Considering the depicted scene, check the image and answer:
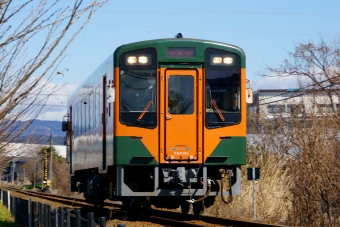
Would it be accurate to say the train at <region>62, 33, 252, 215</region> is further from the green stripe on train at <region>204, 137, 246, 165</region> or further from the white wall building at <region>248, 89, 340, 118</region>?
the white wall building at <region>248, 89, 340, 118</region>

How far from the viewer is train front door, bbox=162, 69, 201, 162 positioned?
12203 millimetres

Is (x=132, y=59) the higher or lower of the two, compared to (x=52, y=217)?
higher

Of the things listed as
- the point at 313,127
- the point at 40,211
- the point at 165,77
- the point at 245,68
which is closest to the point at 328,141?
the point at 313,127

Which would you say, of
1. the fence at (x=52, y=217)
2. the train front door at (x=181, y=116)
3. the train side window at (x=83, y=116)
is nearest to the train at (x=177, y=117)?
the train front door at (x=181, y=116)

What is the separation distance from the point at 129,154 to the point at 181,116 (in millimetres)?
1198

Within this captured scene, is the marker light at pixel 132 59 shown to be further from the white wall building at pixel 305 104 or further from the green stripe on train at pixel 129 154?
the white wall building at pixel 305 104

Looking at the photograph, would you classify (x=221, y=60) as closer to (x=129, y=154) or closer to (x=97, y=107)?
(x=129, y=154)

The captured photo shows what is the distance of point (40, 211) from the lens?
1223 centimetres

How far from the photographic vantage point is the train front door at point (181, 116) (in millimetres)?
12203

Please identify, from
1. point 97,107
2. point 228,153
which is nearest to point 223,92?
→ point 228,153

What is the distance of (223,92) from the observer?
12.4 m

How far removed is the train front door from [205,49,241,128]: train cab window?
0.24 m

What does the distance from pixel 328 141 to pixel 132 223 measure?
18.5ft

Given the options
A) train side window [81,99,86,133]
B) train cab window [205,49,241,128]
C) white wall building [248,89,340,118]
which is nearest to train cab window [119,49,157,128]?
train cab window [205,49,241,128]
